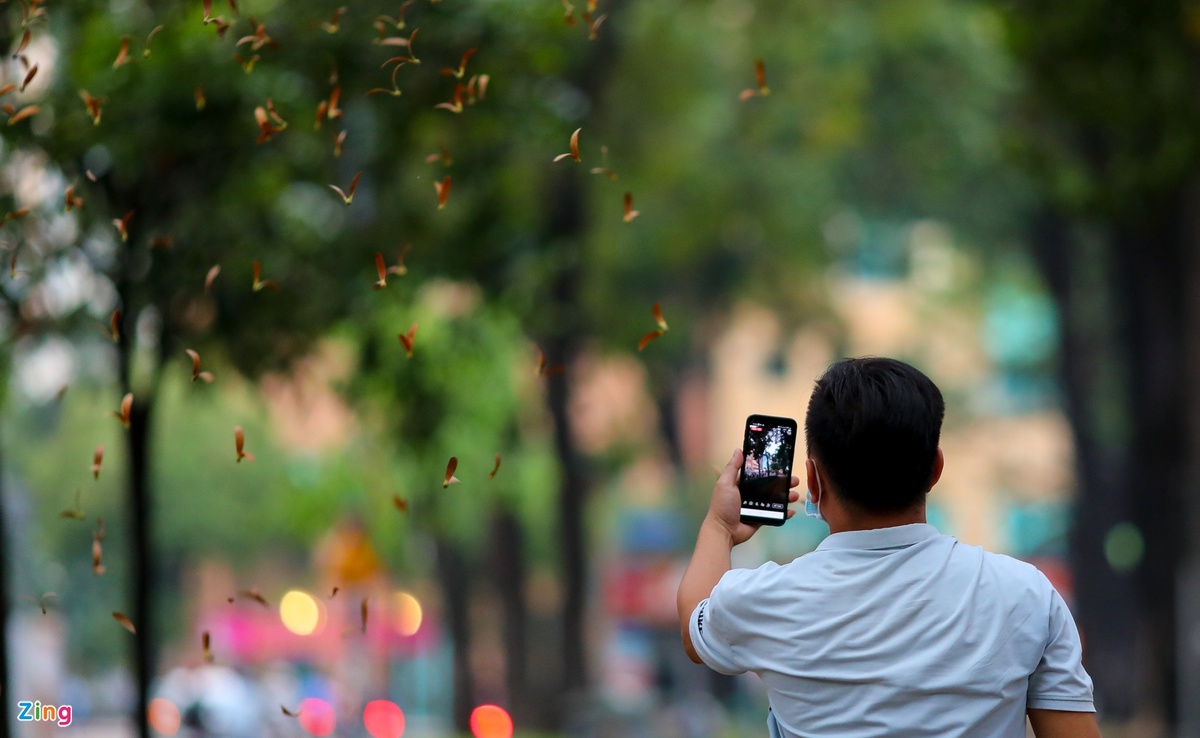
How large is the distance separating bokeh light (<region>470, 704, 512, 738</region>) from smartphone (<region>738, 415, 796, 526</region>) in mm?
13930

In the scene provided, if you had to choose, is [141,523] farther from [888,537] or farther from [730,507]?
[888,537]

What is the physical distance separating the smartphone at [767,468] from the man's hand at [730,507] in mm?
13

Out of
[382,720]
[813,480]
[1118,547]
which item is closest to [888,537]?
[813,480]

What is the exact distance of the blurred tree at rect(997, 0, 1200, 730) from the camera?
8797 millimetres

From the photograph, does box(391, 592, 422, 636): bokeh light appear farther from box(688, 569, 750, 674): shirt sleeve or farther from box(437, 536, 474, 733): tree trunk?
box(688, 569, 750, 674): shirt sleeve

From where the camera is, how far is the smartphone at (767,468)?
2.23m

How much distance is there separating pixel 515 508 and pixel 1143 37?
35.8 feet

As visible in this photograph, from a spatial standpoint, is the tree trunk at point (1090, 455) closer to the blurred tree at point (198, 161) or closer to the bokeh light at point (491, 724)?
the bokeh light at point (491, 724)

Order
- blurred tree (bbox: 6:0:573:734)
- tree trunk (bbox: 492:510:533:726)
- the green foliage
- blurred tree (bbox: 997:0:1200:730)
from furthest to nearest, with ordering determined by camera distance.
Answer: tree trunk (bbox: 492:510:533:726), blurred tree (bbox: 997:0:1200:730), the green foliage, blurred tree (bbox: 6:0:573:734)

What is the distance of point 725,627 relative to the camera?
6.66 ft

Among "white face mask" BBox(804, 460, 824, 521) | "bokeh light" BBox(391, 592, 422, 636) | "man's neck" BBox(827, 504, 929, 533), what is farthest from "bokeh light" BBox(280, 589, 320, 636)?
"man's neck" BBox(827, 504, 929, 533)

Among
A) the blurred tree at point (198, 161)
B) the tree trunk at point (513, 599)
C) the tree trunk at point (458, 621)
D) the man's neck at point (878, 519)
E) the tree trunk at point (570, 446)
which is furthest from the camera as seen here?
the tree trunk at point (458, 621)

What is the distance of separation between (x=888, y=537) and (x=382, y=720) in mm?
15289
